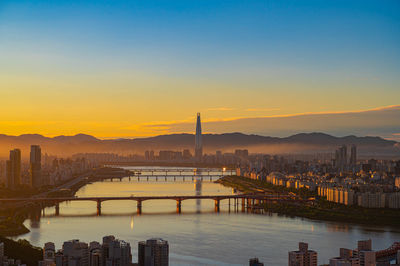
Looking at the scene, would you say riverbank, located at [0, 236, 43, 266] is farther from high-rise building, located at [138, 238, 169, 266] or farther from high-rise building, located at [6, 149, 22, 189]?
high-rise building, located at [6, 149, 22, 189]

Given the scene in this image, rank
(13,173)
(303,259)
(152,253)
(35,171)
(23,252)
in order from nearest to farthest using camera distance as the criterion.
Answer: (303,259) < (152,253) < (23,252) < (13,173) < (35,171)

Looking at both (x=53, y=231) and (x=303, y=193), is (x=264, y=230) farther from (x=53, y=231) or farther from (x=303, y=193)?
(x=303, y=193)

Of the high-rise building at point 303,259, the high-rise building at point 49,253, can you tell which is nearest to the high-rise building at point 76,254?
the high-rise building at point 49,253

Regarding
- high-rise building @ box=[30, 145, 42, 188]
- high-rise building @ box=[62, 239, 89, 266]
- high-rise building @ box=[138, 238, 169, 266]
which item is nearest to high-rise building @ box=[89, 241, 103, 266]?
high-rise building @ box=[62, 239, 89, 266]

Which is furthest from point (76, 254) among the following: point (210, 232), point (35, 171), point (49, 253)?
point (35, 171)

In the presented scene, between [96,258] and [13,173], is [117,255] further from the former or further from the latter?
[13,173]

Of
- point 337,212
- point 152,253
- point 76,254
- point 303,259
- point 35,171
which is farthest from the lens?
point 35,171
